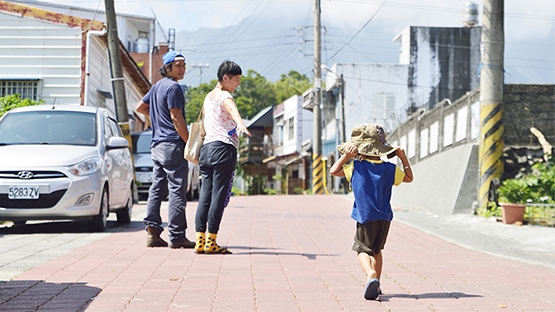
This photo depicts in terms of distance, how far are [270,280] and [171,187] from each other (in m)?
2.42

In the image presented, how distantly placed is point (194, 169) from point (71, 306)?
1581 centimetres

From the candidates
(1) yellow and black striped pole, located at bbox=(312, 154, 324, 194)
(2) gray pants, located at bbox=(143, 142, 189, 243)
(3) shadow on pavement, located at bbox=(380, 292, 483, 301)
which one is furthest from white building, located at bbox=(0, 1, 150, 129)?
(3) shadow on pavement, located at bbox=(380, 292, 483, 301)

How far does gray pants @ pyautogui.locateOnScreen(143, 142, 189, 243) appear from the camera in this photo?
26.6ft

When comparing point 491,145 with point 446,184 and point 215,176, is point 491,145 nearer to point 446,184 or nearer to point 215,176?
point 446,184

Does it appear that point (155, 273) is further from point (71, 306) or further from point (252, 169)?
point (252, 169)

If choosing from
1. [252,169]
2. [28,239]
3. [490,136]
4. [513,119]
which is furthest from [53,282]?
[252,169]

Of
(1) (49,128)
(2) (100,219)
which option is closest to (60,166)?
(2) (100,219)

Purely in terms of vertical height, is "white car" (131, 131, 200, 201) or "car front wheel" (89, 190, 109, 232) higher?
"white car" (131, 131, 200, 201)

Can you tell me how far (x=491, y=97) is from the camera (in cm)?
1415

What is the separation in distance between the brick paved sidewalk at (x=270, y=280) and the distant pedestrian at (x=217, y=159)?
0.89 ft

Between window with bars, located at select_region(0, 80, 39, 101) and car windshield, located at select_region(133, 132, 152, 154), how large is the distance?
315cm

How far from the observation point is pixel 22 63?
2164 centimetres

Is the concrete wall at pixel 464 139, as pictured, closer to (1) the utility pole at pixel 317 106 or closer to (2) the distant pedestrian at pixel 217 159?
(2) the distant pedestrian at pixel 217 159

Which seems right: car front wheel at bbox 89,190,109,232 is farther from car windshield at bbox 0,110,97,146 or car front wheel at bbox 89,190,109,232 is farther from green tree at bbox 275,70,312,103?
green tree at bbox 275,70,312,103
